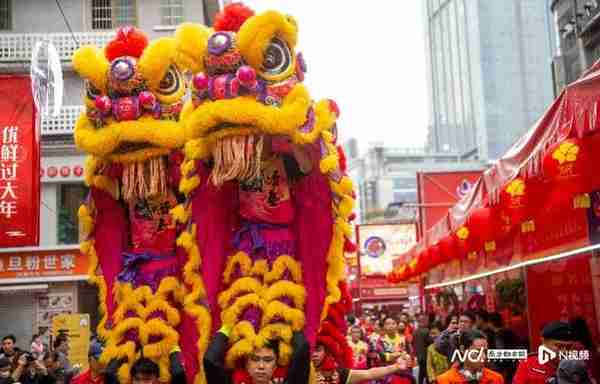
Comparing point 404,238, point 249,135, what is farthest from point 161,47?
point 404,238

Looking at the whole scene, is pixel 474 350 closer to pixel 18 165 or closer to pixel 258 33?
pixel 258 33

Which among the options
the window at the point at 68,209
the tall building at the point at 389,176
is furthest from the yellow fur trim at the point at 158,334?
the tall building at the point at 389,176

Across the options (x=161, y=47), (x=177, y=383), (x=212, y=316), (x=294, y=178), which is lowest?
(x=177, y=383)

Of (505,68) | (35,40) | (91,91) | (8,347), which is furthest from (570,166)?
(505,68)

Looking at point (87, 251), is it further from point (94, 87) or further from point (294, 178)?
point (294, 178)

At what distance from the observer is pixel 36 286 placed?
63.9ft

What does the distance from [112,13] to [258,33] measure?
57.0ft

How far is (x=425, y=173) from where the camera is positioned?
70.1 feet

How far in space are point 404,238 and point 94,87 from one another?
24300 mm

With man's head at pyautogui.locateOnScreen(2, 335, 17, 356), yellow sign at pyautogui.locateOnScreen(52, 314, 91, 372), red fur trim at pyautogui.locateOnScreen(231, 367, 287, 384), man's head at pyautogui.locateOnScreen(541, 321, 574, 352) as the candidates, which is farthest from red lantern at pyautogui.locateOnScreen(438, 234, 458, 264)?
red fur trim at pyautogui.locateOnScreen(231, 367, 287, 384)

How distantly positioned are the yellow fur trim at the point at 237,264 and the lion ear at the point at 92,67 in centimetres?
144

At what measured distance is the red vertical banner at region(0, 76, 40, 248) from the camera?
9.78m

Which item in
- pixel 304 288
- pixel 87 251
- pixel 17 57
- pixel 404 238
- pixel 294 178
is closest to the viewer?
pixel 304 288

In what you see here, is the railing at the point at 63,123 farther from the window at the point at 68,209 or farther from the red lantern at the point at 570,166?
the red lantern at the point at 570,166
